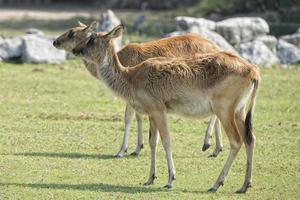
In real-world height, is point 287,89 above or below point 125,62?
below

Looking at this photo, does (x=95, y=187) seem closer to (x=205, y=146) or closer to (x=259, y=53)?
(x=205, y=146)

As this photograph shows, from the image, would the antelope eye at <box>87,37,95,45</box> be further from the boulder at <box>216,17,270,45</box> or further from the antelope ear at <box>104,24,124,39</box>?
the boulder at <box>216,17,270,45</box>

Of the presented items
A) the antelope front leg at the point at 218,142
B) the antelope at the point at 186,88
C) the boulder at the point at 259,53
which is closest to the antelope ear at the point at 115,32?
the antelope at the point at 186,88

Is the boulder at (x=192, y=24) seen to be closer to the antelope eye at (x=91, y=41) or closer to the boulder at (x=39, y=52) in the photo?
the boulder at (x=39, y=52)

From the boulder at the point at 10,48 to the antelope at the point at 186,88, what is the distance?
33.4 ft

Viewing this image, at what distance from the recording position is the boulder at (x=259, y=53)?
74.1 ft

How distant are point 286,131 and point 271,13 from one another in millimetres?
14608

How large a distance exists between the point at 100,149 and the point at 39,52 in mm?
8639

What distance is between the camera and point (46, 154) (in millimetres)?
13430

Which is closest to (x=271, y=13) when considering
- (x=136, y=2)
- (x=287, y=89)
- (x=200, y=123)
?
(x=136, y=2)

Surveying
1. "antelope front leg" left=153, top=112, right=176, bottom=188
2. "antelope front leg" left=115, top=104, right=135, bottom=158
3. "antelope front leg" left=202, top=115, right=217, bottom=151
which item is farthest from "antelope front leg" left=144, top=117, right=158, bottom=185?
"antelope front leg" left=202, top=115, right=217, bottom=151

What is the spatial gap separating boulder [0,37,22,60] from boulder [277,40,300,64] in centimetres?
652

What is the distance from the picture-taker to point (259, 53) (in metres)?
22.7

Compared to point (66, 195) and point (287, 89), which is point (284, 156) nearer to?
point (66, 195)
